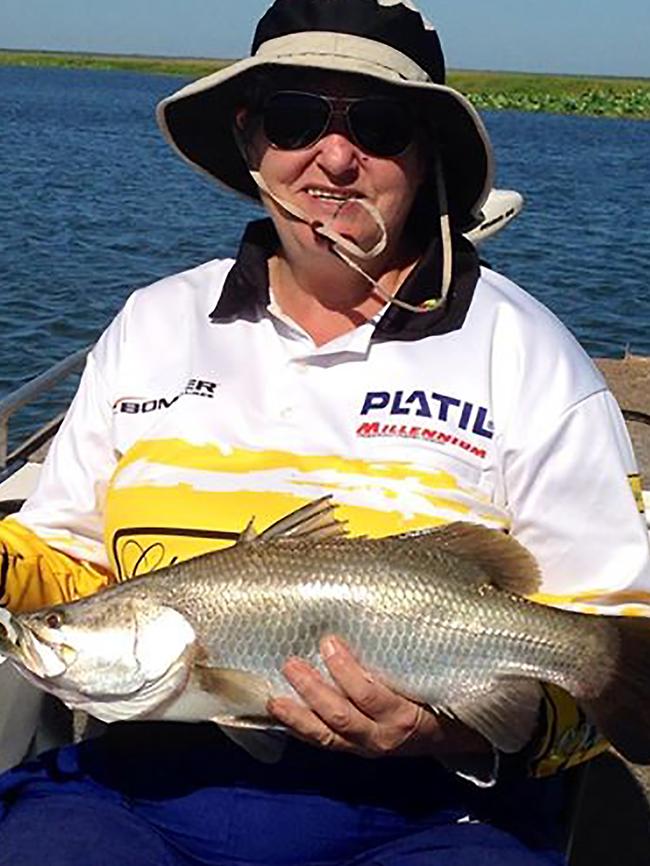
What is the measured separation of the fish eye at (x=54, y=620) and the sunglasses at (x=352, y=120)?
1078 mm

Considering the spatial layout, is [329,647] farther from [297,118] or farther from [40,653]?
[297,118]

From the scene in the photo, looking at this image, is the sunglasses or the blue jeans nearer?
the blue jeans

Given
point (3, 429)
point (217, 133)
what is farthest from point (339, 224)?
point (3, 429)

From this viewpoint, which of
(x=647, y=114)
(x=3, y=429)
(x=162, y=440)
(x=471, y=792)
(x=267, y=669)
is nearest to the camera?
(x=267, y=669)

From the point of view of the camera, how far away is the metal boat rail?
14.1ft

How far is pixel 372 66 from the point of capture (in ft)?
9.04

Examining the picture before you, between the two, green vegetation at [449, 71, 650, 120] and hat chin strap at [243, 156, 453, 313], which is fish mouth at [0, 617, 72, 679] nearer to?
hat chin strap at [243, 156, 453, 313]

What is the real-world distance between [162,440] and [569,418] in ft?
2.64

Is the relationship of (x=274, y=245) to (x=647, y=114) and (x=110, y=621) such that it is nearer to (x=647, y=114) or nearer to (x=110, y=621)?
(x=110, y=621)

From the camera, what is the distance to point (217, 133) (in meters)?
3.20

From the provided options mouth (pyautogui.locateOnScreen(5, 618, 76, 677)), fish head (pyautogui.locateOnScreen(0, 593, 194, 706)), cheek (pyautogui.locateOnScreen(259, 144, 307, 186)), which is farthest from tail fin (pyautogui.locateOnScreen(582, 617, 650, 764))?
cheek (pyautogui.locateOnScreen(259, 144, 307, 186))

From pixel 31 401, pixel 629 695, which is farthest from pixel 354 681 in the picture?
pixel 31 401

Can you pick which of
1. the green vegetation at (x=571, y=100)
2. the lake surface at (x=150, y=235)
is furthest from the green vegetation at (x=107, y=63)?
the lake surface at (x=150, y=235)

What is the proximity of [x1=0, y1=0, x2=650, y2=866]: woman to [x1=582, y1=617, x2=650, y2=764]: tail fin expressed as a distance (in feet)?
0.49
